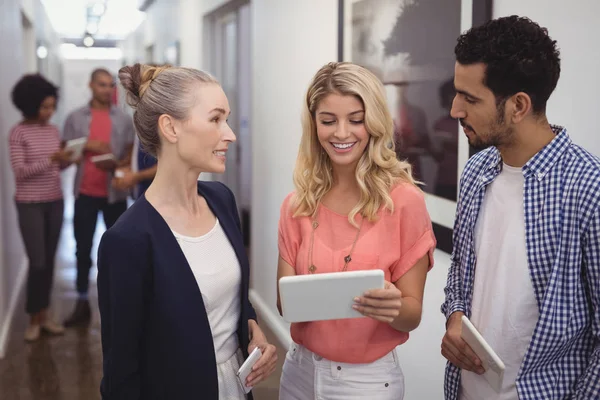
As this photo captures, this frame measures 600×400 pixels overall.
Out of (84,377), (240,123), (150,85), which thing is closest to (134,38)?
(240,123)

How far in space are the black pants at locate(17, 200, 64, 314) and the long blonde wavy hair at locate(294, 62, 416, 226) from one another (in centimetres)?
293

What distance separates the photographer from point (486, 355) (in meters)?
1.43

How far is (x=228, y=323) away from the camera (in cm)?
170

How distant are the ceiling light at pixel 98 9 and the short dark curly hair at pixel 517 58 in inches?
430

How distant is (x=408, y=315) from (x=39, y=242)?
3.25 m

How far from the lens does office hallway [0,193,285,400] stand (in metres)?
3.50

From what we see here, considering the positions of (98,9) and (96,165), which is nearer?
(96,165)

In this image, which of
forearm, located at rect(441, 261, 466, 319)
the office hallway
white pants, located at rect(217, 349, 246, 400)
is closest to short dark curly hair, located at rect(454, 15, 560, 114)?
forearm, located at rect(441, 261, 466, 319)

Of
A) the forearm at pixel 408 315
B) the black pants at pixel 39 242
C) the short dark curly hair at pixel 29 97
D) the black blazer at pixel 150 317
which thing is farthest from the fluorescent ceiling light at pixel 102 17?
the forearm at pixel 408 315

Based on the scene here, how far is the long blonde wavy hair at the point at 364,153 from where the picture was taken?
1.70 m

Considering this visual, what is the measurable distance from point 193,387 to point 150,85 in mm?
761

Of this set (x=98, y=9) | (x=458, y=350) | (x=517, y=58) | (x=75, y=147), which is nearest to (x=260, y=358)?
(x=458, y=350)

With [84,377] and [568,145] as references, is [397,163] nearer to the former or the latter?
[568,145]

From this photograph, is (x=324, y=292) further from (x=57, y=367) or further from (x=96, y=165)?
(x=96, y=165)
